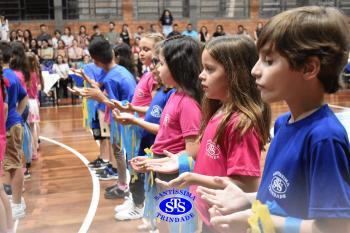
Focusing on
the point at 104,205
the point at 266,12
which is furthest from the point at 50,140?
the point at 266,12

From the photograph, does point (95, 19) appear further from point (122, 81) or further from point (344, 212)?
point (344, 212)

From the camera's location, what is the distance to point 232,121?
157 cm


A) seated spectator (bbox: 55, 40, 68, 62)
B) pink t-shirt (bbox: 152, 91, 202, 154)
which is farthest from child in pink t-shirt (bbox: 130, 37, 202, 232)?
seated spectator (bbox: 55, 40, 68, 62)

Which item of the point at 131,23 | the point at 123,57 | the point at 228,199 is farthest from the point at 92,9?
the point at 228,199

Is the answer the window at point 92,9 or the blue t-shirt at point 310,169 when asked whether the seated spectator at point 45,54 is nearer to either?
the window at point 92,9

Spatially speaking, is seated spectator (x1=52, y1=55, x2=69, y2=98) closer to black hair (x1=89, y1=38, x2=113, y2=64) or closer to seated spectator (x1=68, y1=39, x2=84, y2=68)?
seated spectator (x1=68, y1=39, x2=84, y2=68)

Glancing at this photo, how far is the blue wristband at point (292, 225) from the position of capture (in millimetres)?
997

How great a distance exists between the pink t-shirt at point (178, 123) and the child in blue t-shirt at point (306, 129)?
0.91 meters

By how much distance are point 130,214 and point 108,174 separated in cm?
129

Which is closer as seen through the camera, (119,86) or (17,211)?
(17,211)

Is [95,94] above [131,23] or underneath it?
underneath

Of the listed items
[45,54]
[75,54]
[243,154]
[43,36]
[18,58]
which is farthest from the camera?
[43,36]

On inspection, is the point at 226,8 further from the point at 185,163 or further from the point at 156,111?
the point at 185,163

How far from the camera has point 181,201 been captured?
1.77 meters
